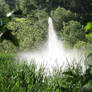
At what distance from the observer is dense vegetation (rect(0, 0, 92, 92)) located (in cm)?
90

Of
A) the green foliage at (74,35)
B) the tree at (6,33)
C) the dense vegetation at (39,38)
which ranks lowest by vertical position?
the green foliage at (74,35)

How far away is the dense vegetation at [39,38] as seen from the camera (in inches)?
35.3

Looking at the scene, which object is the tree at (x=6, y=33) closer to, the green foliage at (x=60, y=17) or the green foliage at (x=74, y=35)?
the green foliage at (x=74, y=35)

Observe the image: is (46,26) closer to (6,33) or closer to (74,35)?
(74,35)

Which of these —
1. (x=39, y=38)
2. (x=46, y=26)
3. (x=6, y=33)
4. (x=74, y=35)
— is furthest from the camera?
(x=46, y=26)

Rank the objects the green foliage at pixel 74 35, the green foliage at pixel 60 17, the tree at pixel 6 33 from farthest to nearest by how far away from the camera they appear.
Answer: the green foliage at pixel 60 17, the green foliage at pixel 74 35, the tree at pixel 6 33

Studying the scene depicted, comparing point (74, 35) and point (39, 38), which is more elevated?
point (39, 38)

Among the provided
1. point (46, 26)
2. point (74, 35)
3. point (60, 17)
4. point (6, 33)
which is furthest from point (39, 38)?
point (6, 33)

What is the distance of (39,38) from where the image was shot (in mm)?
15383

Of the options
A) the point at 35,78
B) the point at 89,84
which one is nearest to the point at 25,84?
the point at 35,78

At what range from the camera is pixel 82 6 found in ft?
101

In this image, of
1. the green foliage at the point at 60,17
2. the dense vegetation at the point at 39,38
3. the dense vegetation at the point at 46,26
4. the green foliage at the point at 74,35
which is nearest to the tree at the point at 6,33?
the dense vegetation at the point at 39,38

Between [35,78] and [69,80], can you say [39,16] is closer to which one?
[35,78]

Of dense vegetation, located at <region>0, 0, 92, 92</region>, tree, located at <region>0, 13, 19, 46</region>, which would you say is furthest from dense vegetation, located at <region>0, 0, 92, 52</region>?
tree, located at <region>0, 13, 19, 46</region>
